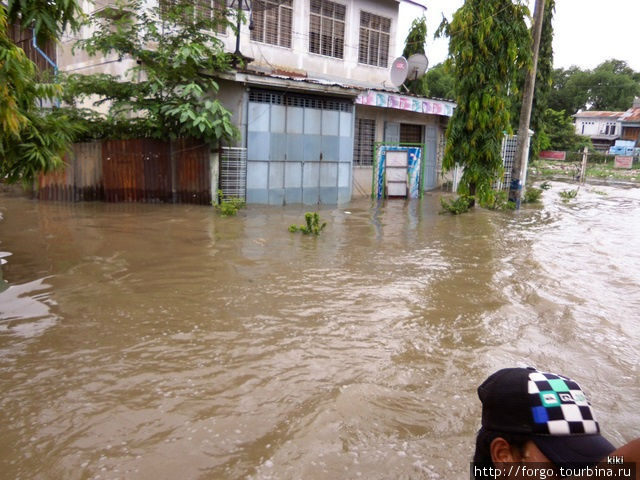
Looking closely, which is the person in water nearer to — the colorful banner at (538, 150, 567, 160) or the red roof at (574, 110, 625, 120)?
the colorful banner at (538, 150, 567, 160)

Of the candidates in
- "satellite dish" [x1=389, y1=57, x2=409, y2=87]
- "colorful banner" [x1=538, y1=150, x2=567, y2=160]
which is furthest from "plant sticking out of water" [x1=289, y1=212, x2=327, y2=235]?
"colorful banner" [x1=538, y1=150, x2=567, y2=160]

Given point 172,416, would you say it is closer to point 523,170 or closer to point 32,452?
point 32,452

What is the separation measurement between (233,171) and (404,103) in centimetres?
676

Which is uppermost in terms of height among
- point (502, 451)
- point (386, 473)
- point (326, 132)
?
point (326, 132)

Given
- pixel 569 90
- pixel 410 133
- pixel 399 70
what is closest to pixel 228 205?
pixel 399 70

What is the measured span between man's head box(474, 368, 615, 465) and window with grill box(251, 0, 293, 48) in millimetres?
16979

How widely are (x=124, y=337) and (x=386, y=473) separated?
109 inches

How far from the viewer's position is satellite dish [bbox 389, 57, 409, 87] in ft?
55.2

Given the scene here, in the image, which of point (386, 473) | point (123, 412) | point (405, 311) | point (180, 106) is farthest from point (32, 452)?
point (180, 106)

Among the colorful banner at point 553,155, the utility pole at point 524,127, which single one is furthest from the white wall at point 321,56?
the colorful banner at point 553,155

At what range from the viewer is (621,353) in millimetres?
4742

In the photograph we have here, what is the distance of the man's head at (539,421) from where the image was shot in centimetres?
127

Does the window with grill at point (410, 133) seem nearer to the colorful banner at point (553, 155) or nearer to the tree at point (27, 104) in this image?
the tree at point (27, 104)

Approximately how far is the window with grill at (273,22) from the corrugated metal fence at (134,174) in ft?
21.0
